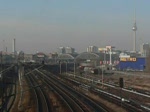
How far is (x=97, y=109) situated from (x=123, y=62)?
Answer: 90.2 m

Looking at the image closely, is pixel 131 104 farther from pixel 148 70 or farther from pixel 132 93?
pixel 148 70

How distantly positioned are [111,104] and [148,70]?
225 feet

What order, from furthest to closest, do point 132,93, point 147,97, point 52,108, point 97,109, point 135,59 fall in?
point 135,59, point 132,93, point 147,97, point 52,108, point 97,109

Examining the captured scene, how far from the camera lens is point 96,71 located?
89.4 metres

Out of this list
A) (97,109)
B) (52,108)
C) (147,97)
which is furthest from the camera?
(147,97)

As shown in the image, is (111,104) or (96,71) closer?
(111,104)

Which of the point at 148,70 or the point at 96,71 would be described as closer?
the point at 96,71

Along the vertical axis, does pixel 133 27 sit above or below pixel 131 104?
above

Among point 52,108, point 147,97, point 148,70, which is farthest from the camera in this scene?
point 148,70

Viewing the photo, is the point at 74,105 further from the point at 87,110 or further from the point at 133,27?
the point at 133,27

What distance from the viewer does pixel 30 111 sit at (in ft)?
98.3

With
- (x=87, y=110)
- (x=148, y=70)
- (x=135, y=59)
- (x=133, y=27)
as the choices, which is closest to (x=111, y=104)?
(x=87, y=110)

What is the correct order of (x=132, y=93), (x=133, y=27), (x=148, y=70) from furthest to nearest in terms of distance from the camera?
(x=133, y=27) → (x=148, y=70) → (x=132, y=93)

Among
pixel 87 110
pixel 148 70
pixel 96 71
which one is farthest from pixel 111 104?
pixel 148 70
